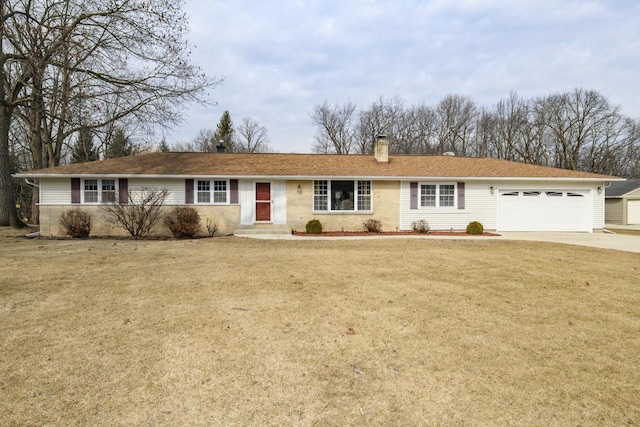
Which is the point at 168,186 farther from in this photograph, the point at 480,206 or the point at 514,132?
the point at 514,132

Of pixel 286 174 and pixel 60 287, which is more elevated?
pixel 286 174

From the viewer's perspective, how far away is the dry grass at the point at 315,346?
8.39 feet

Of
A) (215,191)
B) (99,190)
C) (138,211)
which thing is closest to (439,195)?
(215,191)

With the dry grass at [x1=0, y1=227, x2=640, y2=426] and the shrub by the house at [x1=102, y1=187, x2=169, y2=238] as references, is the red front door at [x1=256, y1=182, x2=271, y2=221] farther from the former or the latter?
the dry grass at [x1=0, y1=227, x2=640, y2=426]

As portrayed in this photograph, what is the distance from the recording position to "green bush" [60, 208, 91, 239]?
44.0 feet

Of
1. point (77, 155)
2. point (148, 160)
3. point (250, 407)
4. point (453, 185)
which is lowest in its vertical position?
point (250, 407)

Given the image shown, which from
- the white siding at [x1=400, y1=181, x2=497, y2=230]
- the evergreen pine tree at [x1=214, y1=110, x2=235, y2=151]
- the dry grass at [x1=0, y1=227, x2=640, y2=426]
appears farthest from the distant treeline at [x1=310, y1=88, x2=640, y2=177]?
the dry grass at [x1=0, y1=227, x2=640, y2=426]

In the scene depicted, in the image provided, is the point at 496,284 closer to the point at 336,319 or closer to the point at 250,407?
the point at 336,319

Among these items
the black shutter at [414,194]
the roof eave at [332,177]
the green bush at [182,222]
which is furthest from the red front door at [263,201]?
the black shutter at [414,194]

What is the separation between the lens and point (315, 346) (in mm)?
3592

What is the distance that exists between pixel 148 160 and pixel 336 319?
15.0 metres

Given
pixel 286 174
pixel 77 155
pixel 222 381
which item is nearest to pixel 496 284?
pixel 222 381

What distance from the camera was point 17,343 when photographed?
3.52 m

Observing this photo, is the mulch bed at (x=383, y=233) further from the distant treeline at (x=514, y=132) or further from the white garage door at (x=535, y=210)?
the distant treeline at (x=514, y=132)
